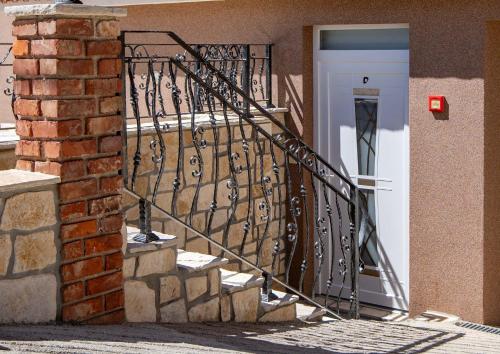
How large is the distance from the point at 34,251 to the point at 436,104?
4.46 m

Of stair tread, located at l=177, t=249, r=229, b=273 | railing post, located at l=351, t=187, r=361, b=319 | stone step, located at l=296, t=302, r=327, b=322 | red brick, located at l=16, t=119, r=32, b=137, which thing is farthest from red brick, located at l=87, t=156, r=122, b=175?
railing post, located at l=351, t=187, r=361, b=319

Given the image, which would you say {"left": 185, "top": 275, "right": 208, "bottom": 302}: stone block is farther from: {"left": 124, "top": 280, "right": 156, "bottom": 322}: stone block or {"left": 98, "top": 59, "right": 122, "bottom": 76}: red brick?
{"left": 98, "top": 59, "right": 122, "bottom": 76}: red brick

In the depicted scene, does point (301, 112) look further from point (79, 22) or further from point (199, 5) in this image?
point (79, 22)

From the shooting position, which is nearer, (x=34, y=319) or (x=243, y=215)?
(x=34, y=319)

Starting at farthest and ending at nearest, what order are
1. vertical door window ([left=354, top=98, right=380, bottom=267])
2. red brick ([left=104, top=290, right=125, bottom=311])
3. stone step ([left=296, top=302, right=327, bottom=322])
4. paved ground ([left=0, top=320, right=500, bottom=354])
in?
1. vertical door window ([left=354, top=98, right=380, bottom=267])
2. stone step ([left=296, top=302, right=327, bottom=322])
3. red brick ([left=104, top=290, right=125, bottom=311])
4. paved ground ([left=0, top=320, right=500, bottom=354])

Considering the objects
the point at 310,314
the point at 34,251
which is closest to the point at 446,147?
the point at 310,314

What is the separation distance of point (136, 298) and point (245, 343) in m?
0.64

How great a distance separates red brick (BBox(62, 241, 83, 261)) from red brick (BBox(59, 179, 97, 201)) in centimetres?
22

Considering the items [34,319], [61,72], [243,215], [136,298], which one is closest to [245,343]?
[136,298]

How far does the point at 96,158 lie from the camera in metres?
4.44

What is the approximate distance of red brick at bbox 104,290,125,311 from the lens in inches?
179

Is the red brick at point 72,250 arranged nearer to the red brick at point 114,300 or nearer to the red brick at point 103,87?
the red brick at point 114,300

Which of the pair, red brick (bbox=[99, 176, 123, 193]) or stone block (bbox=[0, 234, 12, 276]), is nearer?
stone block (bbox=[0, 234, 12, 276])

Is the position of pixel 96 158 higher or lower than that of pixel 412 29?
lower
